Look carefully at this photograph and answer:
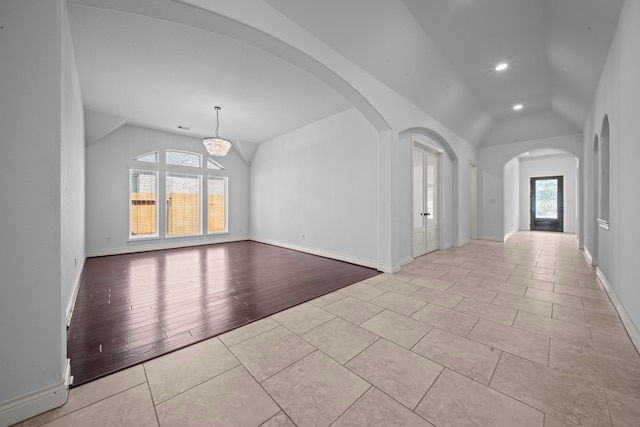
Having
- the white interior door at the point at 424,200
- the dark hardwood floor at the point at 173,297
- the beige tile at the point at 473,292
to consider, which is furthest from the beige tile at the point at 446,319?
the white interior door at the point at 424,200

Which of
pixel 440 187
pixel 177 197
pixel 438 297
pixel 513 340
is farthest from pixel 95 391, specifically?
pixel 440 187

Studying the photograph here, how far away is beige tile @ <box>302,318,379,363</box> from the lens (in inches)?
75.0

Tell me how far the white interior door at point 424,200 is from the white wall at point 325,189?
3.96 ft

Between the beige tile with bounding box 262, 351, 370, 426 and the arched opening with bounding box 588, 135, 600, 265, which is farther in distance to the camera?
the arched opening with bounding box 588, 135, 600, 265

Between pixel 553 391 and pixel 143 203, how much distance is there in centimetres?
820

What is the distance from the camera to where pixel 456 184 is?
662 cm

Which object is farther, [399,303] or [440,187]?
[440,187]

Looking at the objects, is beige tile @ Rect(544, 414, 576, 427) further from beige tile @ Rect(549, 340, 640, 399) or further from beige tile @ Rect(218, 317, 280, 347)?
beige tile @ Rect(218, 317, 280, 347)

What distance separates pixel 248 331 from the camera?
2.26 m

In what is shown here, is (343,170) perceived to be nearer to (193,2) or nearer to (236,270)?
(236,270)

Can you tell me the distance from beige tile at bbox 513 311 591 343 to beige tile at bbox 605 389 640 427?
0.69m

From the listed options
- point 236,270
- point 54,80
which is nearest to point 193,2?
point 54,80

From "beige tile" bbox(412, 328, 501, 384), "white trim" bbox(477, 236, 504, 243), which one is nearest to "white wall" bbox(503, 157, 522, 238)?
"white trim" bbox(477, 236, 504, 243)

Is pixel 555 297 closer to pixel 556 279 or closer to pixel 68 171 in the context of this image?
pixel 556 279
